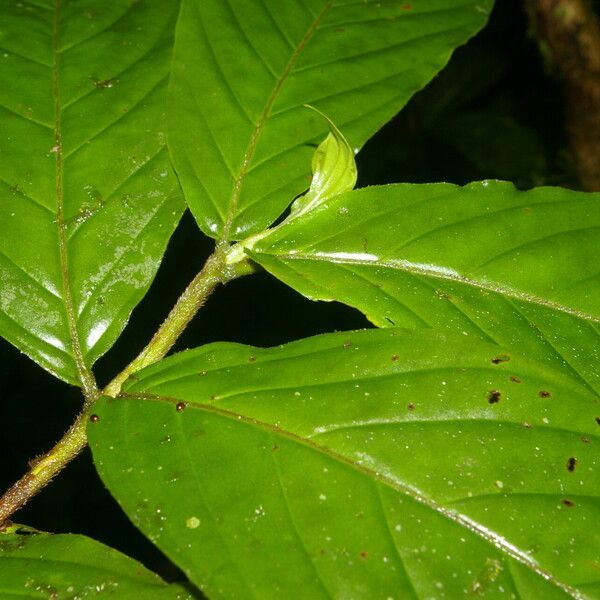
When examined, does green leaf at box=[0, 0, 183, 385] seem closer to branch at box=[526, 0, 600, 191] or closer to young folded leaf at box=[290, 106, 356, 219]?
young folded leaf at box=[290, 106, 356, 219]

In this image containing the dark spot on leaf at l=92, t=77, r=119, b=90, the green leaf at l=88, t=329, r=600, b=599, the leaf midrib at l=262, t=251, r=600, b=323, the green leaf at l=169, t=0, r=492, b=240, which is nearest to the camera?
the green leaf at l=88, t=329, r=600, b=599

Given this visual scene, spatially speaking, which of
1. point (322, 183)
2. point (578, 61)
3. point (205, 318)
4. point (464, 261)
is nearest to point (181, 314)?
point (322, 183)

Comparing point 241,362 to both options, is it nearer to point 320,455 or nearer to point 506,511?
point 320,455

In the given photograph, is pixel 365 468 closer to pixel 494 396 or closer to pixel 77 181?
pixel 494 396

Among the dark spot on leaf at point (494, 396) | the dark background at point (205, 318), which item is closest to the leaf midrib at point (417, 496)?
the dark spot on leaf at point (494, 396)

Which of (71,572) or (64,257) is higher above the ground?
(64,257)

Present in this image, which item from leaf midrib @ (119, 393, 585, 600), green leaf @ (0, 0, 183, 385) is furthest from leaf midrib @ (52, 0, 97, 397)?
leaf midrib @ (119, 393, 585, 600)

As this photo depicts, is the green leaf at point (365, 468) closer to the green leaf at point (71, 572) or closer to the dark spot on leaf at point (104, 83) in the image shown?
the green leaf at point (71, 572)
